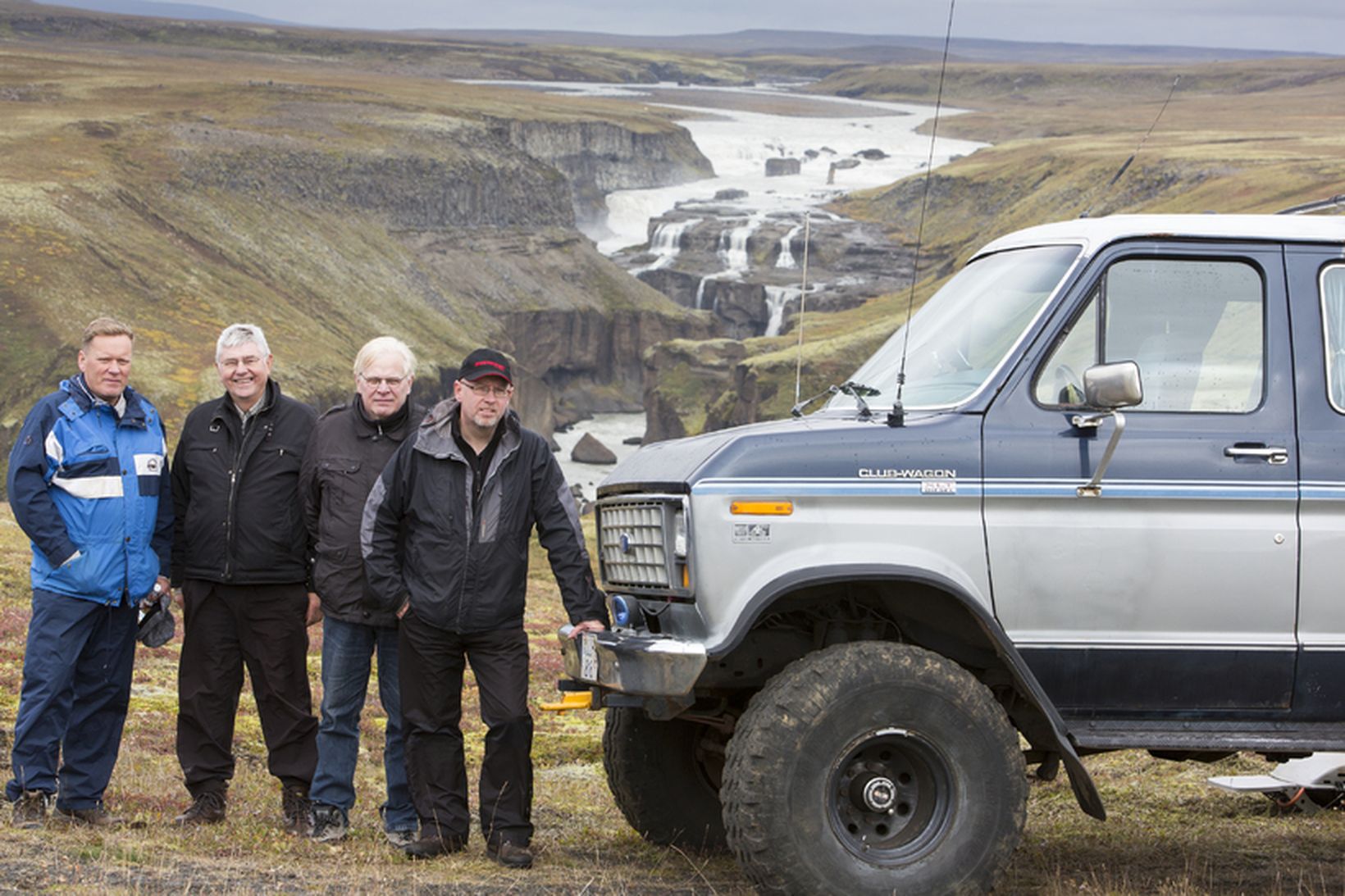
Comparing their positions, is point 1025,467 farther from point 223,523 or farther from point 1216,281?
point 223,523

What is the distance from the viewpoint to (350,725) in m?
8.01

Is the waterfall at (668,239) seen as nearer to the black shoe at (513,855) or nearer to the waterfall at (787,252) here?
the waterfall at (787,252)

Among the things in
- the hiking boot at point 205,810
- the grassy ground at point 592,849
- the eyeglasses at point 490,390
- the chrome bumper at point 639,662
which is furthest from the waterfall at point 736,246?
the chrome bumper at point 639,662

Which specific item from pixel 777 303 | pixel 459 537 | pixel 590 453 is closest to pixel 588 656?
pixel 459 537

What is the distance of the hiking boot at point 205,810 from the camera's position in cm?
806

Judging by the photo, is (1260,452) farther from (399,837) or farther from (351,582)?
(399,837)

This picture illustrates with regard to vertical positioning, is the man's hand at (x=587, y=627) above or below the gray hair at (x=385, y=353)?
below

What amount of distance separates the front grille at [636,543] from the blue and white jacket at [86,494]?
2276 mm

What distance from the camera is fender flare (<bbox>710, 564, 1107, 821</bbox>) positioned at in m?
6.21

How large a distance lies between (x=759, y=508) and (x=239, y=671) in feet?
10.7

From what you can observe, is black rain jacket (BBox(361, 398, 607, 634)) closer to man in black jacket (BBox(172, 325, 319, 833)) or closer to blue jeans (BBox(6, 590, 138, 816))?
man in black jacket (BBox(172, 325, 319, 833))

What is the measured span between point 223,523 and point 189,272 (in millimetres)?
78847

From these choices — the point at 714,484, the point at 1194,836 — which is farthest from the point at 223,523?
the point at 1194,836

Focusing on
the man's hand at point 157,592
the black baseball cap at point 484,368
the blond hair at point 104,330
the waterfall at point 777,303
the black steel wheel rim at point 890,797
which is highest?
the waterfall at point 777,303
